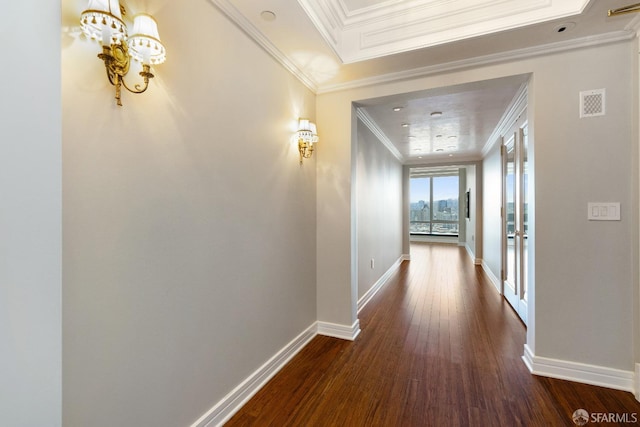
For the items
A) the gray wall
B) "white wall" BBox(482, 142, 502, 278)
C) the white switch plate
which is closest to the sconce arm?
the gray wall

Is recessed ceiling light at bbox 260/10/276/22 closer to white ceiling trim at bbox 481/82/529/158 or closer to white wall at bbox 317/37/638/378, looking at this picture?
white wall at bbox 317/37/638/378

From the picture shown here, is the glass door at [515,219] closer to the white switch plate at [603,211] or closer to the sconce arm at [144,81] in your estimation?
the white switch plate at [603,211]

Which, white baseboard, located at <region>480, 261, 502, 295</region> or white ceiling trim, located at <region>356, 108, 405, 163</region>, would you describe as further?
white baseboard, located at <region>480, 261, 502, 295</region>

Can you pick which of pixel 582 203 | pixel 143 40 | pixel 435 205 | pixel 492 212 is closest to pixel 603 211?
pixel 582 203

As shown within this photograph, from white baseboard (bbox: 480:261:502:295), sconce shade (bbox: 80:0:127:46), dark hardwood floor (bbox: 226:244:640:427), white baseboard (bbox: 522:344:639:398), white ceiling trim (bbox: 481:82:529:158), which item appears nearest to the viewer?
sconce shade (bbox: 80:0:127:46)

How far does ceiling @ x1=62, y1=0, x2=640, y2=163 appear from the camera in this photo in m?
1.81

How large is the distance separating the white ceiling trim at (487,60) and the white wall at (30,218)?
2.45 m

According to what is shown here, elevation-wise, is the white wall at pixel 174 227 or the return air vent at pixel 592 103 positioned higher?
the return air vent at pixel 592 103

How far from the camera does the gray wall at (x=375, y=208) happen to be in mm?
3736

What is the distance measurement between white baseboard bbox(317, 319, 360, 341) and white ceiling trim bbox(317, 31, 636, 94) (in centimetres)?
249

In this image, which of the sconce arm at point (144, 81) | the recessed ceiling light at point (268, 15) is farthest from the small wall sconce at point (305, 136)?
the sconce arm at point (144, 81)

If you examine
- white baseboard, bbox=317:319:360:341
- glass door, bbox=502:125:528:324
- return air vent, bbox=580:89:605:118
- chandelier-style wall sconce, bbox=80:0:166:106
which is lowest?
white baseboard, bbox=317:319:360:341

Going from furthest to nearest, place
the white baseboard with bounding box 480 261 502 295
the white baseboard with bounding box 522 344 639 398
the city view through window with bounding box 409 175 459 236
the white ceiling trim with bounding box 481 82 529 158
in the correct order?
the city view through window with bounding box 409 175 459 236 < the white baseboard with bounding box 480 261 502 295 < the white ceiling trim with bounding box 481 82 529 158 < the white baseboard with bounding box 522 344 639 398

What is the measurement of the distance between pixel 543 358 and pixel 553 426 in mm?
644
